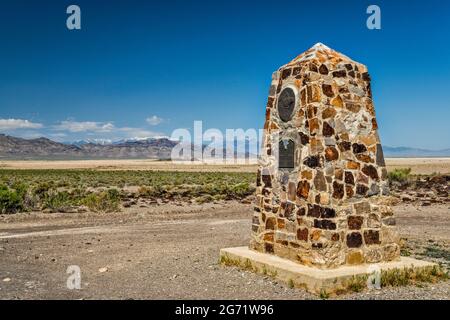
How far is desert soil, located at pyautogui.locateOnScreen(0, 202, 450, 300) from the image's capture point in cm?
785

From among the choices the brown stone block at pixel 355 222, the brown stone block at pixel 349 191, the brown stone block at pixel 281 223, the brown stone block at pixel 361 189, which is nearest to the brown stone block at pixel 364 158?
the brown stone block at pixel 361 189

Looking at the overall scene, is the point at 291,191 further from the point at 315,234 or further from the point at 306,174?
the point at 315,234

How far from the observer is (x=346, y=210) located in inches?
322

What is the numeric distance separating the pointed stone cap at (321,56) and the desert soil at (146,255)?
3.65m

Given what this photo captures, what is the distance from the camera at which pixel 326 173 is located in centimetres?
806

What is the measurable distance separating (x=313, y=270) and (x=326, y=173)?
1.50 m

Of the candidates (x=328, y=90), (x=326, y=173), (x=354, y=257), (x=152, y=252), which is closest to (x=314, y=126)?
(x=328, y=90)

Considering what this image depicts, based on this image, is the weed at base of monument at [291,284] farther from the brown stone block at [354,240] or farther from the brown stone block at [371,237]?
the brown stone block at [371,237]

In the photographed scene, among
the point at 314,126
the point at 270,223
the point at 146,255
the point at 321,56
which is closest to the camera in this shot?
the point at 314,126

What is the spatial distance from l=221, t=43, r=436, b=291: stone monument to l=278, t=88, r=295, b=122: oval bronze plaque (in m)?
0.02

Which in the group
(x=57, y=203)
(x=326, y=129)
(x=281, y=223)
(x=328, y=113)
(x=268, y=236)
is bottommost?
(x=57, y=203)
